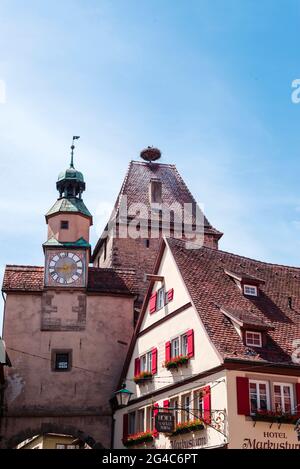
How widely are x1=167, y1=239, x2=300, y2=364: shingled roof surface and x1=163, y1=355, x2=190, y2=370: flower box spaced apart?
166cm

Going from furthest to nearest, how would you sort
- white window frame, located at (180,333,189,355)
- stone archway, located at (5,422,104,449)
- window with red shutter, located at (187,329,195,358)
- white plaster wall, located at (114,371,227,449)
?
stone archway, located at (5,422,104,449)
white window frame, located at (180,333,189,355)
window with red shutter, located at (187,329,195,358)
white plaster wall, located at (114,371,227,449)

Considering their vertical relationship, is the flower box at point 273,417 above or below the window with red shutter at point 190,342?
below

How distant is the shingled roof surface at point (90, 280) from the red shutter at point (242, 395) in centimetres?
1287

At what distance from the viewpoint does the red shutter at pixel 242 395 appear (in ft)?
69.2

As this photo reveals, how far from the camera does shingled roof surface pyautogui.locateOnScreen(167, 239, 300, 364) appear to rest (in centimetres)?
2284

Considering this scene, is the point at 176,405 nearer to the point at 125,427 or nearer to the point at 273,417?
the point at 273,417

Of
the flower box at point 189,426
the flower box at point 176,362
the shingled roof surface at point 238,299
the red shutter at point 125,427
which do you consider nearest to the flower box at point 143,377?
the flower box at point 176,362

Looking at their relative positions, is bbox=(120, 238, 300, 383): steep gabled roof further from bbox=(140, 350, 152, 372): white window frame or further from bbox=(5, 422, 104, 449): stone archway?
bbox=(5, 422, 104, 449): stone archway

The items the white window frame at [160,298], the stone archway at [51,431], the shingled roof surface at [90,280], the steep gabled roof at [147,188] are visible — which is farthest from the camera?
the steep gabled roof at [147,188]

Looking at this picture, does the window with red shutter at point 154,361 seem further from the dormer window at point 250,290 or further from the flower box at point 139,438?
the dormer window at point 250,290

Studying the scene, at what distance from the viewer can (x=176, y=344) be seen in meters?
25.8

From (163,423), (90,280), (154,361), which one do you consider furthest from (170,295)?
(90,280)

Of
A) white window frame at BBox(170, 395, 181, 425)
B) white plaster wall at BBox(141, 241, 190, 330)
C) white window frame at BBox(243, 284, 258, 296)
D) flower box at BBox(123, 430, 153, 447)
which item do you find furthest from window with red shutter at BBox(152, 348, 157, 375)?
white window frame at BBox(243, 284, 258, 296)
